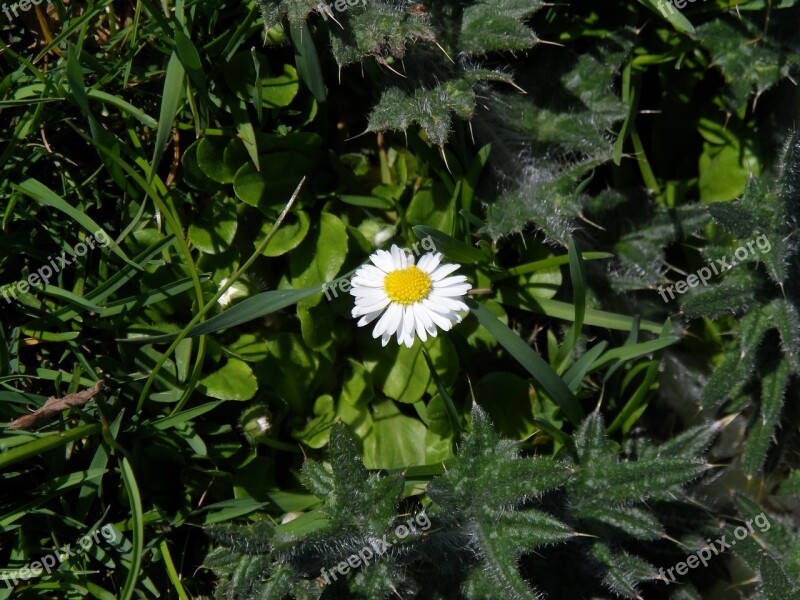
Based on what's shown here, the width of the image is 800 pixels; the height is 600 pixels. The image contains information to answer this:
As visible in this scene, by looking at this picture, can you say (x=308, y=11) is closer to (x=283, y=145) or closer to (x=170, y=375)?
(x=283, y=145)

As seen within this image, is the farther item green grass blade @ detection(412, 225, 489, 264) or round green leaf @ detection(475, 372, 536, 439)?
round green leaf @ detection(475, 372, 536, 439)

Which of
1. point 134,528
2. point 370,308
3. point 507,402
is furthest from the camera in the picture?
point 507,402

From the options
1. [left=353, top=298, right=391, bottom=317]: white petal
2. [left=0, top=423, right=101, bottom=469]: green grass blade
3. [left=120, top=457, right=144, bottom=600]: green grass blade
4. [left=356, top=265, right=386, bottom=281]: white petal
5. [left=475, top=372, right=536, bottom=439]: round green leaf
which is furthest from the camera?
[left=475, top=372, right=536, bottom=439]: round green leaf

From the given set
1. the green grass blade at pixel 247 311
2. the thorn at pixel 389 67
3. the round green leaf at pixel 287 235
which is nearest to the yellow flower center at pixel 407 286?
the green grass blade at pixel 247 311

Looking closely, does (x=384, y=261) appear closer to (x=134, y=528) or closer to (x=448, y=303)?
(x=448, y=303)

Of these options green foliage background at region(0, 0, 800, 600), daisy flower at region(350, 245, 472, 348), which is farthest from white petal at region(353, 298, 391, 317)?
green foliage background at region(0, 0, 800, 600)

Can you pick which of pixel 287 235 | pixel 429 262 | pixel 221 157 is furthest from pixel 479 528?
pixel 221 157

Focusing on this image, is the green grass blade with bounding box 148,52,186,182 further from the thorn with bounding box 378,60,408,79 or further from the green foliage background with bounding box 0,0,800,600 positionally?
the thorn with bounding box 378,60,408,79

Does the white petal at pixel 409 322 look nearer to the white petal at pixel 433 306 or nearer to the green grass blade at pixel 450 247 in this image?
the white petal at pixel 433 306

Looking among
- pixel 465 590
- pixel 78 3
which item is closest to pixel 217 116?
pixel 78 3
